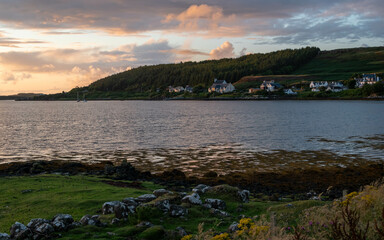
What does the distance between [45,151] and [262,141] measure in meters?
29.0

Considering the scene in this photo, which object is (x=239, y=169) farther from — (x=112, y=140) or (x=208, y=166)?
(x=112, y=140)

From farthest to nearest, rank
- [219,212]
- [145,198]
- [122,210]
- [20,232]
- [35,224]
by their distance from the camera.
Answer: [145,198] → [219,212] → [122,210] → [35,224] → [20,232]

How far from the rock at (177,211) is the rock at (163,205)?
16cm

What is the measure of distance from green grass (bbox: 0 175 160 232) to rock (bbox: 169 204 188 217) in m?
3.37

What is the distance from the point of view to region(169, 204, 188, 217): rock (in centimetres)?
1261

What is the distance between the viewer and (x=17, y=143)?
4856cm

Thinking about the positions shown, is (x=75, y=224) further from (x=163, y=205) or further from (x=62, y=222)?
(x=163, y=205)

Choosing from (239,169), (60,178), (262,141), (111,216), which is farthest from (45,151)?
(111,216)

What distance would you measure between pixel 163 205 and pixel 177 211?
0.59m

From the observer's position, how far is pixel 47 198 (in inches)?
627

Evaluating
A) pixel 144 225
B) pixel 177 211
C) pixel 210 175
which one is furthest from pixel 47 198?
pixel 210 175

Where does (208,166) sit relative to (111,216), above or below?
below

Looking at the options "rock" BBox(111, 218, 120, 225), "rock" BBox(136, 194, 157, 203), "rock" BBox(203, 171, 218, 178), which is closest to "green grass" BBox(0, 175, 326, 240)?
"rock" BBox(111, 218, 120, 225)

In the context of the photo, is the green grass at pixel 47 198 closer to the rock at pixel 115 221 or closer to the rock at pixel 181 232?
the rock at pixel 115 221
